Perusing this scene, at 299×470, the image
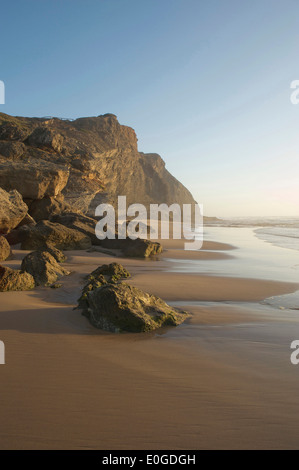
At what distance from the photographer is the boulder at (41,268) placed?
6287 mm

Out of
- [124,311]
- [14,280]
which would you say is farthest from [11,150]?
[124,311]

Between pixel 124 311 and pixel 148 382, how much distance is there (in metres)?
1.36

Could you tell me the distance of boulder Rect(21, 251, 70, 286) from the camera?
248 inches

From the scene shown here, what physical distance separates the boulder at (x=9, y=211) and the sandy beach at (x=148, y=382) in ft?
19.6

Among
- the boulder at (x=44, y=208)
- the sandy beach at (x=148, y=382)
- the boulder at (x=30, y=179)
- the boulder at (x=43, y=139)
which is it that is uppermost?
the boulder at (x=43, y=139)

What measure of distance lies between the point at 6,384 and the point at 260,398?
1.94 metres

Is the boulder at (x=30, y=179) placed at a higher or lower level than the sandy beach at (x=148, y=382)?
higher

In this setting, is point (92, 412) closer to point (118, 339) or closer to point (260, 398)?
point (260, 398)

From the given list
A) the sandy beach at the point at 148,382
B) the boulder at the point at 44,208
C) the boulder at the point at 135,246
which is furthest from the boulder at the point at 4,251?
the boulder at the point at 44,208

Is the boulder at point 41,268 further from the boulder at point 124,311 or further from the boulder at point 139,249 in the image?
the boulder at point 139,249

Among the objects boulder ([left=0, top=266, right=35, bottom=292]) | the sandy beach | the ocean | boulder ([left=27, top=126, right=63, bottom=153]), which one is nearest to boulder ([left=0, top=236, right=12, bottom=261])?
boulder ([left=0, top=266, right=35, bottom=292])

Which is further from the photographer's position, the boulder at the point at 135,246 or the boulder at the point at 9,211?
the boulder at the point at 135,246

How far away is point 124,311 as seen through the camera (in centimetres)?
396

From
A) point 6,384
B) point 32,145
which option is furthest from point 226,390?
point 32,145
